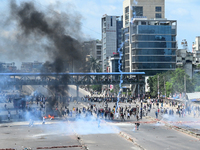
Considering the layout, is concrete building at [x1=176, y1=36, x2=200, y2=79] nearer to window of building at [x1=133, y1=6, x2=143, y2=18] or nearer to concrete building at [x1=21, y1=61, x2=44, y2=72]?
window of building at [x1=133, y1=6, x2=143, y2=18]

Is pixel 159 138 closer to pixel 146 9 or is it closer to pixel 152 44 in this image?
pixel 152 44

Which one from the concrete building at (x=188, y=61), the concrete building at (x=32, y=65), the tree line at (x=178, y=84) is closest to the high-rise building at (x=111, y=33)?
the concrete building at (x=188, y=61)

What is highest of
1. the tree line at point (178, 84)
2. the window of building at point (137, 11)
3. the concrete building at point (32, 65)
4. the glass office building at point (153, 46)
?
the window of building at point (137, 11)

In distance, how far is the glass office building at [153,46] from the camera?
11919cm

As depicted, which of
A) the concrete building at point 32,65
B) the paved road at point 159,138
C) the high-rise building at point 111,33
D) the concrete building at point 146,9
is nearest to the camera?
the paved road at point 159,138

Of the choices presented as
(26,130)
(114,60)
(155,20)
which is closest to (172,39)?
(155,20)

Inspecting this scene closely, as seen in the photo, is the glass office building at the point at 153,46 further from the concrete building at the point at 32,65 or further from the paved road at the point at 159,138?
the paved road at the point at 159,138

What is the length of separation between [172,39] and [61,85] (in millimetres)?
82904

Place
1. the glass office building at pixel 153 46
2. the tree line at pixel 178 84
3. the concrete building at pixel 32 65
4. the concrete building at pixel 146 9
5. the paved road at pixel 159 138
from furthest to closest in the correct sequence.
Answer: the concrete building at pixel 146 9 → the glass office building at pixel 153 46 → the tree line at pixel 178 84 → the concrete building at pixel 32 65 → the paved road at pixel 159 138

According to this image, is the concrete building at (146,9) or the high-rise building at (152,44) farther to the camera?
the concrete building at (146,9)

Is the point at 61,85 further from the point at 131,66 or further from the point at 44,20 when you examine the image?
the point at 131,66

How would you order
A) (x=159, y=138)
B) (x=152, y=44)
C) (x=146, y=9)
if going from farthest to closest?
(x=146, y=9) < (x=152, y=44) < (x=159, y=138)

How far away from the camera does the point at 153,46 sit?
120500mm

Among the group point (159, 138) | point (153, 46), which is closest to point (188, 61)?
point (153, 46)
